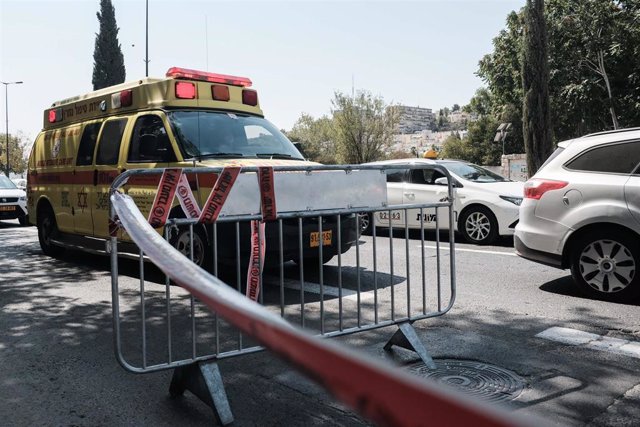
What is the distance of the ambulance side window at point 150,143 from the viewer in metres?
7.02

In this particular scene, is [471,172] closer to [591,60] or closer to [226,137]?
[226,137]

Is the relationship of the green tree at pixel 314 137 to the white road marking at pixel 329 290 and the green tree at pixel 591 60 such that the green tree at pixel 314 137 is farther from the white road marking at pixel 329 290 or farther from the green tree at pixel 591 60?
the white road marking at pixel 329 290

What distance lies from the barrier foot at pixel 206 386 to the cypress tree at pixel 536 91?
2132 centimetres

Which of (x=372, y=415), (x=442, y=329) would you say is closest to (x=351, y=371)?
(x=372, y=415)

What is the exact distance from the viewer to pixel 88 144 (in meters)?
8.21

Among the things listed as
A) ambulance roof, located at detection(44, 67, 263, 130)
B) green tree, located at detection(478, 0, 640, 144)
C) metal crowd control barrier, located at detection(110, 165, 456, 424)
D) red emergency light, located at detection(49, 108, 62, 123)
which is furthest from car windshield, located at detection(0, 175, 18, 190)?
green tree, located at detection(478, 0, 640, 144)

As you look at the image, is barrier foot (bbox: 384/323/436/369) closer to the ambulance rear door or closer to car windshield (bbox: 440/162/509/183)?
the ambulance rear door

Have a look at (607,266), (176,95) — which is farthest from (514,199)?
(176,95)

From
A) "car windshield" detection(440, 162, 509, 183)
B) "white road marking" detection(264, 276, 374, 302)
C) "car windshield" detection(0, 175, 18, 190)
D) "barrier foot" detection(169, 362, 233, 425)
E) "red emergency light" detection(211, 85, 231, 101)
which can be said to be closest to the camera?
"barrier foot" detection(169, 362, 233, 425)

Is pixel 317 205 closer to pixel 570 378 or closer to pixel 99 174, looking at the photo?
pixel 570 378

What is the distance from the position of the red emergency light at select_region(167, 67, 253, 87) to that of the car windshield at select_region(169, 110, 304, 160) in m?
0.47

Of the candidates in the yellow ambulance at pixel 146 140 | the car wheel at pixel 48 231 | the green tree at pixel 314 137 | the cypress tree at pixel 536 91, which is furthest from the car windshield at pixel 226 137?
the green tree at pixel 314 137

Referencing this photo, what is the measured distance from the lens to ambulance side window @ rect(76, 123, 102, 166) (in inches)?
320

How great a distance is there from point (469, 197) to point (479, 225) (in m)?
0.53
